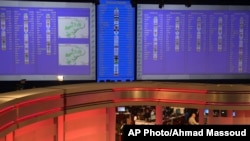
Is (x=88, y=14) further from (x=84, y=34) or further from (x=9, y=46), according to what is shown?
(x=9, y=46)

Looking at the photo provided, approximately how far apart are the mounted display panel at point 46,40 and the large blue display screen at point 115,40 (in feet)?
0.62

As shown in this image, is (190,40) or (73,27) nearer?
(73,27)

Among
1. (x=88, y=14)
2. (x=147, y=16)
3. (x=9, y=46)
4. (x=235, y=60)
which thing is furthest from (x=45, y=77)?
(x=235, y=60)

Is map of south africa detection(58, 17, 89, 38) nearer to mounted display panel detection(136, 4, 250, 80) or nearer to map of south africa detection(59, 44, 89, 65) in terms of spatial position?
map of south africa detection(59, 44, 89, 65)

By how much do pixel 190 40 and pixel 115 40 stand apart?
1731mm

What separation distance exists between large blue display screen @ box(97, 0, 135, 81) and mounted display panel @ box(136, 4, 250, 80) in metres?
0.21

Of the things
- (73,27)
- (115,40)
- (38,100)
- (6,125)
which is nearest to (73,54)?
(73,27)

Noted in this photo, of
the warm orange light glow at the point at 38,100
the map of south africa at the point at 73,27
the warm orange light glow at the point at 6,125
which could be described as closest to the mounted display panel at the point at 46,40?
the map of south africa at the point at 73,27

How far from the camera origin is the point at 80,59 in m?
7.82

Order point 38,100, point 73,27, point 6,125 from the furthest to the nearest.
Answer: point 73,27 < point 38,100 < point 6,125

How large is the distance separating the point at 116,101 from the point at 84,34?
4056mm

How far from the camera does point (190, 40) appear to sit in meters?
7.96

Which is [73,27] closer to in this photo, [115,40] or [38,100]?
[115,40]

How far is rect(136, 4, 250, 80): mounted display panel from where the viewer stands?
7.89 metres
